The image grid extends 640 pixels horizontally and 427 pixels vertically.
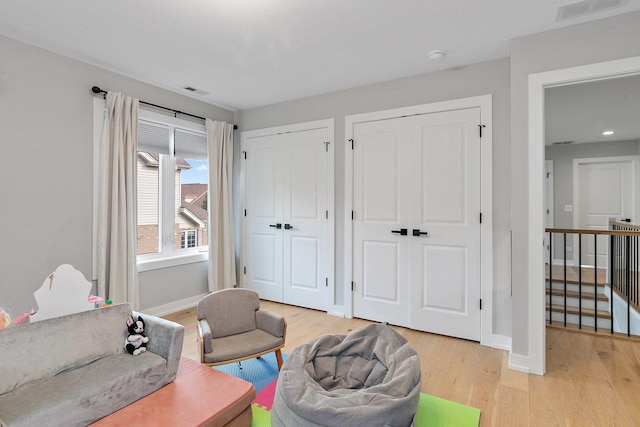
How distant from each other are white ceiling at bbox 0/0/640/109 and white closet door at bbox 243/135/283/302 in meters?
1.15

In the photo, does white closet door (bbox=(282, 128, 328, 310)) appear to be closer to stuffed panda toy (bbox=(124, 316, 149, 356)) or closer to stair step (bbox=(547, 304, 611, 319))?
stuffed panda toy (bbox=(124, 316, 149, 356))

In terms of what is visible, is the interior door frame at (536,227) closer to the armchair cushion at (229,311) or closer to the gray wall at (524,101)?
the gray wall at (524,101)

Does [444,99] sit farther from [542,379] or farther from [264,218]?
[264,218]

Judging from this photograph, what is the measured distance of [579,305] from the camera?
3.61 meters

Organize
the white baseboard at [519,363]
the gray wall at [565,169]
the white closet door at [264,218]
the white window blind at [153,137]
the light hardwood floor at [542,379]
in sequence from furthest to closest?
the gray wall at [565,169]
the white closet door at [264,218]
the white window blind at [153,137]
the white baseboard at [519,363]
the light hardwood floor at [542,379]

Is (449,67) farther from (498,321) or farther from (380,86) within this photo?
(498,321)

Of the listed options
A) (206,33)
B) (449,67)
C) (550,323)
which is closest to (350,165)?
(449,67)

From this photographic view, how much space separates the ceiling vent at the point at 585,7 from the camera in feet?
6.81

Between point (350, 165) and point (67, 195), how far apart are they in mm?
2727

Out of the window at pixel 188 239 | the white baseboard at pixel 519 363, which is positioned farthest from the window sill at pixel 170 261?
the white baseboard at pixel 519 363

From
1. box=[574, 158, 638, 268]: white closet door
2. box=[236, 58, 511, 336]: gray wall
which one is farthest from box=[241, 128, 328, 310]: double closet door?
box=[574, 158, 638, 268]: white closet door

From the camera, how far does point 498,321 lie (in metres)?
2.92

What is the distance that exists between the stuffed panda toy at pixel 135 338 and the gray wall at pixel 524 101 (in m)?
2.66

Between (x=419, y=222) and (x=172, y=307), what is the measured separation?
298cm
